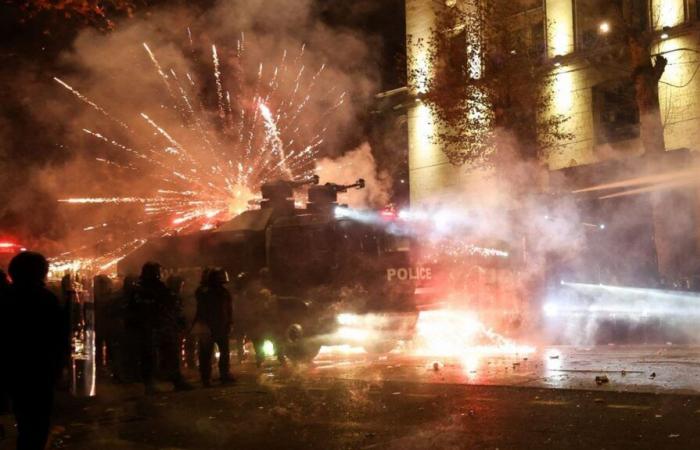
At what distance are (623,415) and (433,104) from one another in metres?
18.9

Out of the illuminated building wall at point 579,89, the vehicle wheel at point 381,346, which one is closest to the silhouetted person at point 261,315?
the vehicle wheel at point 381,346

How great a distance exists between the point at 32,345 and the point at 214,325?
5.22m

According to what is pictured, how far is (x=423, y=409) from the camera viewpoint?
658 cm

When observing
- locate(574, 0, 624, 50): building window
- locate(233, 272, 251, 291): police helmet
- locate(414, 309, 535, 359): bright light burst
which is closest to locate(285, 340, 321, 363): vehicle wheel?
locate(233, 272, 251, 291): police helmet

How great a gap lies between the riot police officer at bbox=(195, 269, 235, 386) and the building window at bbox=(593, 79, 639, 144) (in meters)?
16.7

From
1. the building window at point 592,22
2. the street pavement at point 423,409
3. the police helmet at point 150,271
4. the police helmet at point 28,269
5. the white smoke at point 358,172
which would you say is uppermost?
the building window at point 592,22

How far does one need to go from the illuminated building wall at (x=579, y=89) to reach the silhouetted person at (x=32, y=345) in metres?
19.7

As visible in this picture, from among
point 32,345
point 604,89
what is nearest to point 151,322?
point 32,345

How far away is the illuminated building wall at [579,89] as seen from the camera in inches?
814

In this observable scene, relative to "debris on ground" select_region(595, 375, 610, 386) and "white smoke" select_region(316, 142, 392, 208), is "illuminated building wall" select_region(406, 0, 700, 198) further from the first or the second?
"debris on ground" select_region(595, 375, 610, 386)

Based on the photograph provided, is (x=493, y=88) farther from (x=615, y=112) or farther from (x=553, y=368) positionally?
(x=553, y=368)

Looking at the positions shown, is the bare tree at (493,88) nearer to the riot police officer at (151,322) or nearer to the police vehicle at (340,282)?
the police vehicle at (340,282)

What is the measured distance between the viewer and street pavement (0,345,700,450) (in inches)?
213

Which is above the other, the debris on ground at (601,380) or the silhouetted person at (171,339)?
the silhouetted person at (171,339)
